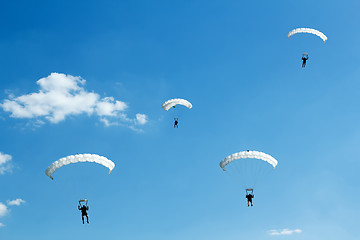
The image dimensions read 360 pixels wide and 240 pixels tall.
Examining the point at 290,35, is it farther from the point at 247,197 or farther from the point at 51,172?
the point at 51,172

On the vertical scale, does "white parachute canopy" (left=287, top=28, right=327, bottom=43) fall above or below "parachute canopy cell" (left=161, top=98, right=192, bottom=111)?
above

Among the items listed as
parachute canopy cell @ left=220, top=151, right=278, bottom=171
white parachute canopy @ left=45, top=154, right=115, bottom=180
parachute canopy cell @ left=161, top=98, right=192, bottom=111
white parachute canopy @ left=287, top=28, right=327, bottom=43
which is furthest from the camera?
white parachute canopy @ left=287, top=28, right=327, bottom=43

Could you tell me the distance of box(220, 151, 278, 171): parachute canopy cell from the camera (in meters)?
45.8

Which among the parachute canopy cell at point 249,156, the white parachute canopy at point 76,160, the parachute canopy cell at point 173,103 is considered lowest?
the white parachute canopy at point 76,160

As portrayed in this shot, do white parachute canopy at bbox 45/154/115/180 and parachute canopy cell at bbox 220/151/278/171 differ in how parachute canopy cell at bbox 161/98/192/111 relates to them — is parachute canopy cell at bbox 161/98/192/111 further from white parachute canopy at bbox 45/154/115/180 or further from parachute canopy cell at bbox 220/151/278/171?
white parachute canopy at bbox 45/154/115/180

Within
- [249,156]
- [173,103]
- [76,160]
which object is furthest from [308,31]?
[76,160]

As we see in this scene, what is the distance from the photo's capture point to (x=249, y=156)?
45719 millimetres

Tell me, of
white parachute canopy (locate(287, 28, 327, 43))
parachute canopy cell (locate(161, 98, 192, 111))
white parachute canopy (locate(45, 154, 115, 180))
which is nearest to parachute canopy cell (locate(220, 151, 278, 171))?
white parachute canopy (locate(45, 154, 115, 180))

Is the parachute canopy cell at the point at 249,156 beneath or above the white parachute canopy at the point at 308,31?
beneath

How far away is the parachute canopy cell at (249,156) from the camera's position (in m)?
45.8

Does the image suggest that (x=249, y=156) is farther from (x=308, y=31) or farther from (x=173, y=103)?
(x=308, y=31)

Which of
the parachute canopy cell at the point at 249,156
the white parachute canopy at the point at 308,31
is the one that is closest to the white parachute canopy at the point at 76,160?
the parachute canopy cell at the point at 249,156

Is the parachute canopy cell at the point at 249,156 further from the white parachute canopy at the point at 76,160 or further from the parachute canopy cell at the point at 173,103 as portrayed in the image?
the parachute canopy cell at the point at 173,103

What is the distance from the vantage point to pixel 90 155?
42938 millimetres
